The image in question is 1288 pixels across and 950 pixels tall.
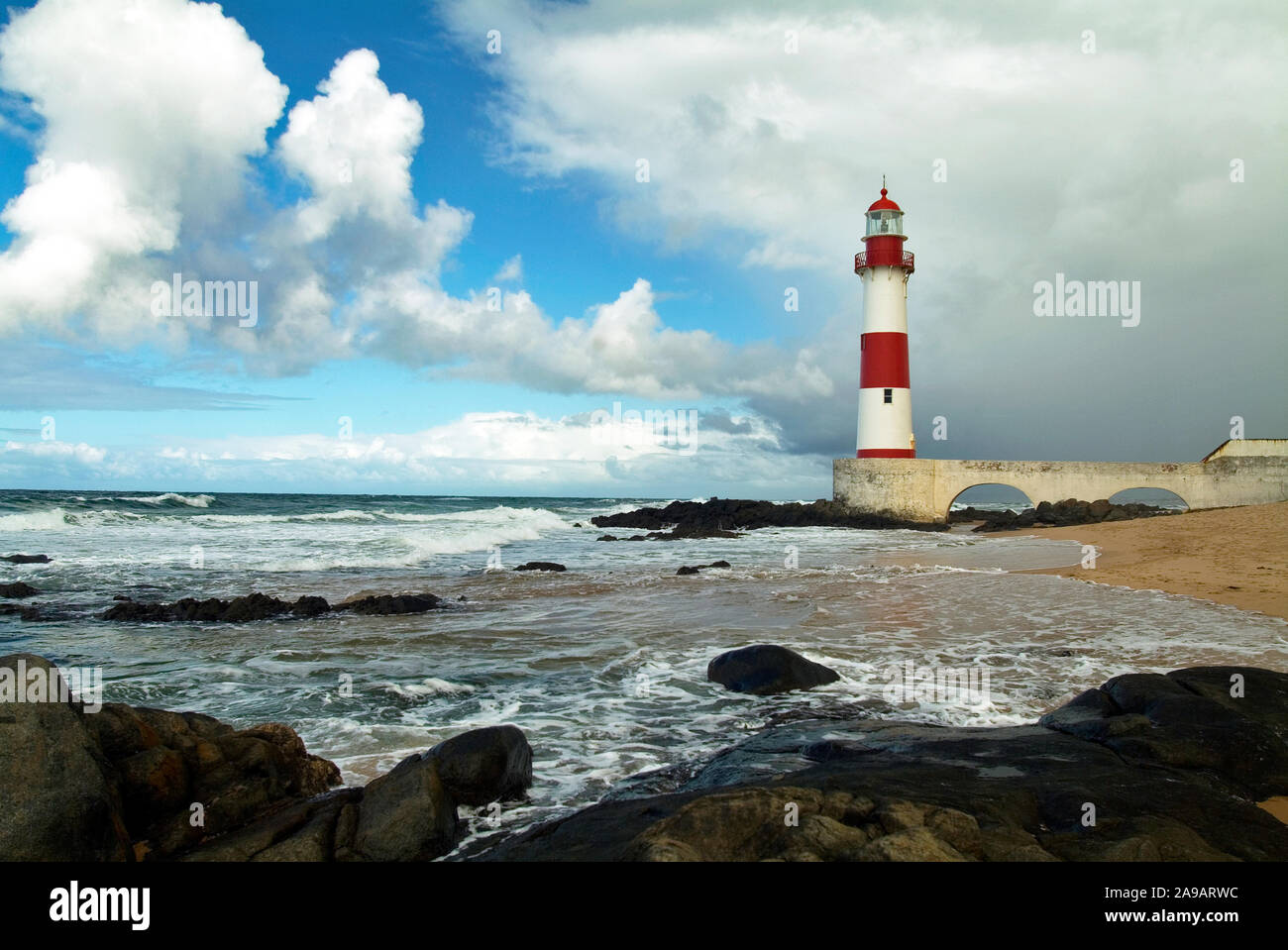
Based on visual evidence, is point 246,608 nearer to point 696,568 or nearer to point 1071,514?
point 696,568

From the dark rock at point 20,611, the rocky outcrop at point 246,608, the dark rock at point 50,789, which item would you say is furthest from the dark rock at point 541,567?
the dark rock at point 50,789

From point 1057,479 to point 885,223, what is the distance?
11431mm

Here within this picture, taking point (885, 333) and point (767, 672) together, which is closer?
point (767, 672)

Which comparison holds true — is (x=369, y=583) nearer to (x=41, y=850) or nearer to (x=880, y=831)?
(x=41, y=850)

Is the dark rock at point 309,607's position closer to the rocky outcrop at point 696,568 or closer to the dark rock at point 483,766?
the rocky outcrop at point 696,568

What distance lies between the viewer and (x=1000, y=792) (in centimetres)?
392

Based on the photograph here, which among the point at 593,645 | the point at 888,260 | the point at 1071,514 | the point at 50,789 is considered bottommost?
the point at 593,645

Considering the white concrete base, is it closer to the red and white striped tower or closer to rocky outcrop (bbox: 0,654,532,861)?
the red and white striped tower

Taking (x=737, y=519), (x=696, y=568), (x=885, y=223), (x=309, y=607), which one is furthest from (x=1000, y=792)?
(x=737, y=519)

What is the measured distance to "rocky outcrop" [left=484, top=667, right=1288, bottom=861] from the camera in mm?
3045

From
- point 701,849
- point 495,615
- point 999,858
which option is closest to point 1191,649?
point 999,858

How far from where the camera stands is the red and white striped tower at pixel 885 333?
28.7 m

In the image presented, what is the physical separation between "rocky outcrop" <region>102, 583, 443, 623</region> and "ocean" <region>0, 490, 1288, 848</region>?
1.13 feet

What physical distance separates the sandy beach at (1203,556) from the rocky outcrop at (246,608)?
39.2 ft
